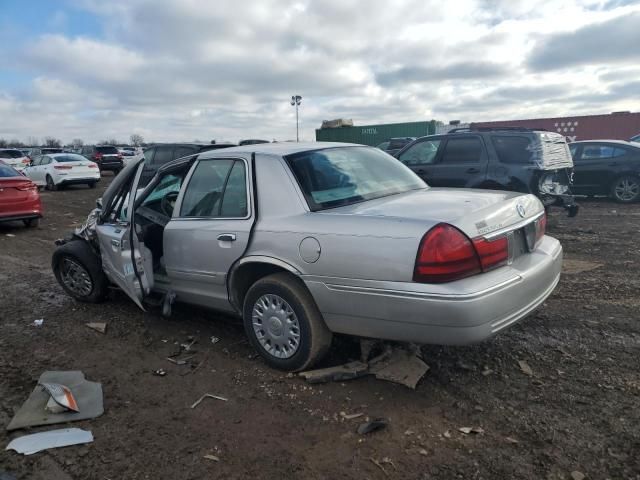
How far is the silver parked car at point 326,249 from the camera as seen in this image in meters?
2.80

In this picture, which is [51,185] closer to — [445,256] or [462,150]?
[462,150]

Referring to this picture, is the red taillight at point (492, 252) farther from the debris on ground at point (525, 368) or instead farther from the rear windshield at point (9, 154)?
the rear windshield at point (9, 154)

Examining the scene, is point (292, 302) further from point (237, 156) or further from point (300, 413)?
point (237, 156)

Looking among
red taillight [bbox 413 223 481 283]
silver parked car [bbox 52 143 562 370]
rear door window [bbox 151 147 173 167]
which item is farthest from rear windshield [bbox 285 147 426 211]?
rear door window [bbox 151 147 173 167]

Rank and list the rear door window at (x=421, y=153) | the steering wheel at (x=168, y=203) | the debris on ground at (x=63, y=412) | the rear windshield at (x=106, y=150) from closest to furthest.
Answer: the debris on ground at (x=63, y=412) < the steering wheel at (x=168, y=203) < the rear door window at (x=421, y=153) < the rear windshield at (x=106, y=150)

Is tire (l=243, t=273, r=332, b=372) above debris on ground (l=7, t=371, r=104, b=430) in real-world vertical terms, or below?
above

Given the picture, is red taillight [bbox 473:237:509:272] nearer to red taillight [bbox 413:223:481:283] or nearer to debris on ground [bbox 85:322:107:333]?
red taillight [bbox 413:223:481:283]

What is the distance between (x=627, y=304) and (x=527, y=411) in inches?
94.8

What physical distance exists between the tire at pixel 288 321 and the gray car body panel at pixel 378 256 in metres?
0.12

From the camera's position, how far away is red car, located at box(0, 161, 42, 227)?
9773 mm

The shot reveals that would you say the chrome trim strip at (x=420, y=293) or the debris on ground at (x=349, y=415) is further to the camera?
the debris on ground at (x=349, y=415)

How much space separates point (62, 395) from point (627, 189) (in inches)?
482

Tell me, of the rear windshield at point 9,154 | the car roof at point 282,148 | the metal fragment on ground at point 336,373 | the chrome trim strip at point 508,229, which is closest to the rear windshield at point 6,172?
the car roof at point 282,148

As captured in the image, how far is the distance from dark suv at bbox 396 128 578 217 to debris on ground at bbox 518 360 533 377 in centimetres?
468
